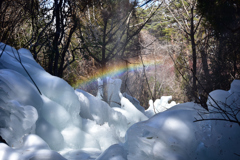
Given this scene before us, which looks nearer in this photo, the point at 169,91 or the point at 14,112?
the point at 14,112

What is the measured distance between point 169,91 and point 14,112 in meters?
10.2

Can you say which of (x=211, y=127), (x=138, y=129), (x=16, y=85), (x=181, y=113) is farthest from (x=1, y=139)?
(x=211, y=127)

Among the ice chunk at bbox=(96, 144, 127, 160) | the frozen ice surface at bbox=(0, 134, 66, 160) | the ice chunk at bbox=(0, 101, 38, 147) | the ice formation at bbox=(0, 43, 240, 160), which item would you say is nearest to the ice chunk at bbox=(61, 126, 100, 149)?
the ice formation at bbox=(0, 43, 240, 160)

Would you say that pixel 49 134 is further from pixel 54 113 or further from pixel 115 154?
pixel 115 154

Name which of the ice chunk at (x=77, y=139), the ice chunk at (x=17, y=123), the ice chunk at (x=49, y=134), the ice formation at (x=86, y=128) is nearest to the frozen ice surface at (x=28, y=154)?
the ice formation at (x=86, y=128)

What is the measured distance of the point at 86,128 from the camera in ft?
9.67

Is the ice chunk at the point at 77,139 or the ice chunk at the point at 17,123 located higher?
the ice chunk at the point at 17,123

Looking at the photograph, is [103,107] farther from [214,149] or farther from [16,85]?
[214,149]

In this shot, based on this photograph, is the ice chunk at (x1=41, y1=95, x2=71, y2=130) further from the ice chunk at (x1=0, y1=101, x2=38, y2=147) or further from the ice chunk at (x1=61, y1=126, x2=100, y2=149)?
the ice chunk at (x1=0, y1=101, x2=38, y2=147)

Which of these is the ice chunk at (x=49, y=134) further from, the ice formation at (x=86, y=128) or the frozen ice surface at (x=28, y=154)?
the frozen ice surface at (x=28, y=154)

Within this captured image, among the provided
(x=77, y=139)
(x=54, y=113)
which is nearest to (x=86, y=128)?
(x=77, y=139)

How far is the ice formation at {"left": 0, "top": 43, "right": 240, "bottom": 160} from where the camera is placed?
5.18ft

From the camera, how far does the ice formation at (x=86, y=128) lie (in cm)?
158

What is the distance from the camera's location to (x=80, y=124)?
2826 mm
